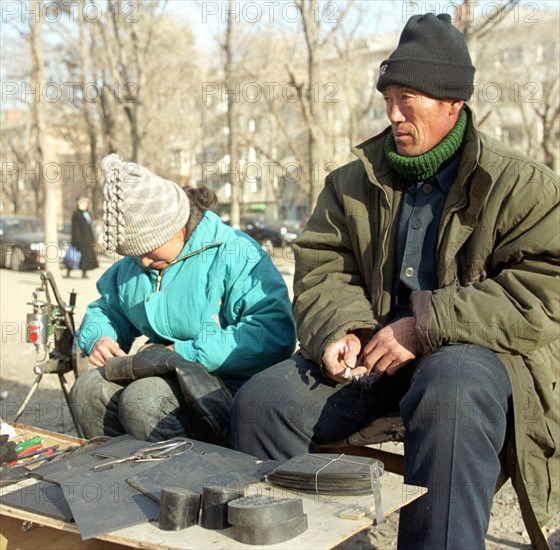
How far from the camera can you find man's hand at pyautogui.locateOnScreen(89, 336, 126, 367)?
12.0 ft

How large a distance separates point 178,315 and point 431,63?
59.5 inches

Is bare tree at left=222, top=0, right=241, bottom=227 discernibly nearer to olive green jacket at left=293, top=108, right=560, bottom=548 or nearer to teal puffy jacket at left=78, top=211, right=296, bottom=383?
teal puffy jacket at left=78, top=211, right=296, bottom=383

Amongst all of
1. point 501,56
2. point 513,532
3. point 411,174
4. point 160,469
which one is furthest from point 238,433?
point 501,56

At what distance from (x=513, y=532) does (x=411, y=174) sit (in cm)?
164

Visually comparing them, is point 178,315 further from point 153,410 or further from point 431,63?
point 431,63

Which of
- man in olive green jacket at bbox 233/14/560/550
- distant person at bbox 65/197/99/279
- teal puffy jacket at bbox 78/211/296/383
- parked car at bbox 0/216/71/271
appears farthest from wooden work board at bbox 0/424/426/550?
parked car at bbox 0/216/71/271

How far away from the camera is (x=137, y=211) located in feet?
11.5

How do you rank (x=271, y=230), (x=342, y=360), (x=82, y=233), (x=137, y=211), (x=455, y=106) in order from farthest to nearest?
(x=271, y=230) → (x=82, y=233) → (x=137, y=211) → (x=455, y=106) → (x=342, y=360)

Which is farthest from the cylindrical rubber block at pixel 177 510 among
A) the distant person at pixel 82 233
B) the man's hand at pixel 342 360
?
the distant person at pixel 82 233

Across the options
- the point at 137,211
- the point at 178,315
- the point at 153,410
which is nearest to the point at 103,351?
the point at 178,315

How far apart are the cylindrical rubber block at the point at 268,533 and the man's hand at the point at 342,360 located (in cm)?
90

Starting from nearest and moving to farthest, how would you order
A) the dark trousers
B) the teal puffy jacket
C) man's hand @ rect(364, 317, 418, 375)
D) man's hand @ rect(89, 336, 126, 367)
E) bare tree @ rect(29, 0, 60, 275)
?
man's hand @ rect(364, 317, 418, 375) → the dark trousers → the teal puffy jacket → man's hand @ rect(89, 336, 126, 367) → bare tree @ rect(29, 0, 60, 275)

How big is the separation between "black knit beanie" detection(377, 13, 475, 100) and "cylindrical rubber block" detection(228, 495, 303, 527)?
1624 mm

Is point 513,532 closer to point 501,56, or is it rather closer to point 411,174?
point 411,174
